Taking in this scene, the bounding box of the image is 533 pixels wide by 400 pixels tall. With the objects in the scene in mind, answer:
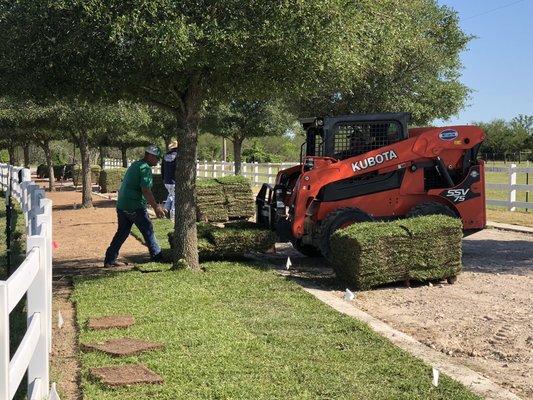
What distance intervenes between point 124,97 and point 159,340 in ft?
15.4

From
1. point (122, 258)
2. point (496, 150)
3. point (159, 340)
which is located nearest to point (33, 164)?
point (496, 150)

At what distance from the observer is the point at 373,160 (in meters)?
10.3

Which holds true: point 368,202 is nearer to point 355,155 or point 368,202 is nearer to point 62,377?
point 355,155

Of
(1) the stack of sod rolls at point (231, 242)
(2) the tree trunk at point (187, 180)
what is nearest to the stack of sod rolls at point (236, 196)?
(1) the stack of sod rolls at point (231, 242)

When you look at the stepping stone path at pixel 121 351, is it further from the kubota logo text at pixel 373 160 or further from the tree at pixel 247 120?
the tree at pixel 247 120

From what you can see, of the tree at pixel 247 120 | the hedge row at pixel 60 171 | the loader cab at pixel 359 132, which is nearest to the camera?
the loader cab at pixel 359 132

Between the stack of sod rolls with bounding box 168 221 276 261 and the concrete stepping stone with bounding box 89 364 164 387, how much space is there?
16.7 ft

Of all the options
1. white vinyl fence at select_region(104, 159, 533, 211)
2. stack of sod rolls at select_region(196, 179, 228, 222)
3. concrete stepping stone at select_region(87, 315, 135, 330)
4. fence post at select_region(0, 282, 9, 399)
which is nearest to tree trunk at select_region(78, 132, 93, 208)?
white vinyl fence at select_region(104, 159, 533, 211)

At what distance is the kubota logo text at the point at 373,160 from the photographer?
10281 mm

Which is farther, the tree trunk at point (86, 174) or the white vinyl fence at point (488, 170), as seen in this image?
the tree trunk at point (86, 174)

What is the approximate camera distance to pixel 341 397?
15.2 feet

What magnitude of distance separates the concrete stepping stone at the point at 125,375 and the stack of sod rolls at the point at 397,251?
394cm

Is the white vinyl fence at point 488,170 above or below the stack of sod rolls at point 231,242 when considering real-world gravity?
above

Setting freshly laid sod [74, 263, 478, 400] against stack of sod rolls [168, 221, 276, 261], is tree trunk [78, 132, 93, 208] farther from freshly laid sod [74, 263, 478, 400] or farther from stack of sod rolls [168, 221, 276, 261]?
freshly laid sod [74, 263, 478, 400]
